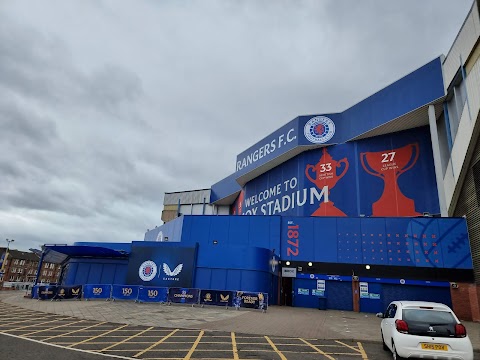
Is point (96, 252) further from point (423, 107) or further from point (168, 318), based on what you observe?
point (423, 107)

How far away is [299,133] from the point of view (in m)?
39.9

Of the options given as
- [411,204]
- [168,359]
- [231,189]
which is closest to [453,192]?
[411,204]

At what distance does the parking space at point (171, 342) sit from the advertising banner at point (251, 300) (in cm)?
924

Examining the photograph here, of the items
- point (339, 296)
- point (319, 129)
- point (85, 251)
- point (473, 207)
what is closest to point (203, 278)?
point (339, 296)

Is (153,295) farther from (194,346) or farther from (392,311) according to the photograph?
(392,311)

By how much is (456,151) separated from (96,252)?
33.7m

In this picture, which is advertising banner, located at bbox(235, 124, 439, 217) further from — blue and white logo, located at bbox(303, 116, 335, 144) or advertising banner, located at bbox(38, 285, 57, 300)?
advertising banner, located at bbox(38, 285, 57, 300)

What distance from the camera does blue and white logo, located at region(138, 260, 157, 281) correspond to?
92.7 ft

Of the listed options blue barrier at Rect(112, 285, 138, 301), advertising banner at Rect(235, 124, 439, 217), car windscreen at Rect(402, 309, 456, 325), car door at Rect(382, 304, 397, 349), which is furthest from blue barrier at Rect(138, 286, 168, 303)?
advertising banner at Rect(235, 124, 439, 217)

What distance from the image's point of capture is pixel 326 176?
3794cm

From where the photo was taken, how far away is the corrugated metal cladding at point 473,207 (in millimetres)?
22906

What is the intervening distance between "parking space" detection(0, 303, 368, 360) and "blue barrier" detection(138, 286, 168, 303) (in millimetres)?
9297

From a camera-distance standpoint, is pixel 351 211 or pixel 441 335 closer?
pixel 441 335

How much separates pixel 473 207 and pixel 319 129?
1918 cm
